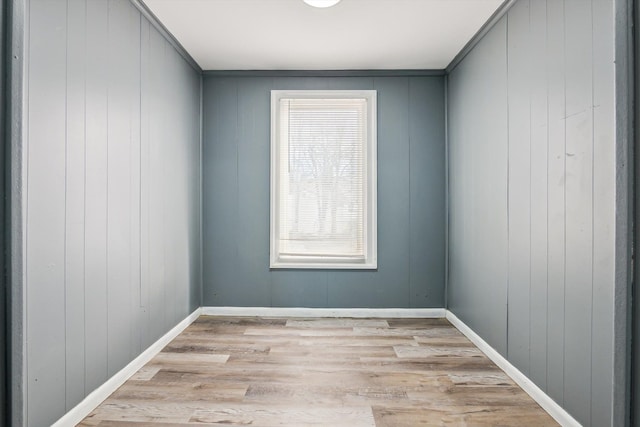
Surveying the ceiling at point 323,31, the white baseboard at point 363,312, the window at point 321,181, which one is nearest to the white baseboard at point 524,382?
the white baseboard at point 363,312

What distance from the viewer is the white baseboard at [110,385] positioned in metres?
2.12

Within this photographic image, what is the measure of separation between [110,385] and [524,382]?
2560 millimetres

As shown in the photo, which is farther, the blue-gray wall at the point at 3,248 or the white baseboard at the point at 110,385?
the white baseboard at the point at 110,385

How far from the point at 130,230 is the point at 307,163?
6.70 feet

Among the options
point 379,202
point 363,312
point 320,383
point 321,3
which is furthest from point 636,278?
point 363,312

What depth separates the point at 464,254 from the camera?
3746 mm

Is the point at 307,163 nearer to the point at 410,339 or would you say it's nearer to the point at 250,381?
the point at 410,339

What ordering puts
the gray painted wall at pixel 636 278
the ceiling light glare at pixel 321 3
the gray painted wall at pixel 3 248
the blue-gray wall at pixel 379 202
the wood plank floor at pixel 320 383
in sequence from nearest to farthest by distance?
1. the gray painted wall at pixel 636 278
2. the gray painted wall at pixel 3 248
3. the wood plank floor at pixel 320 383
4. the ceiling light glare at pixel 321 3
5. the blue-gray wall at pixel 379 202

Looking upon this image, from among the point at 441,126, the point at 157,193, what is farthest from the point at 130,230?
the point at 441,126

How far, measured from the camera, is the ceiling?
9.71 ft

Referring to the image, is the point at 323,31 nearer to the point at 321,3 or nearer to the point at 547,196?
the point at 321,3

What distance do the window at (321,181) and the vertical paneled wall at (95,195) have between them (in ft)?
3.69

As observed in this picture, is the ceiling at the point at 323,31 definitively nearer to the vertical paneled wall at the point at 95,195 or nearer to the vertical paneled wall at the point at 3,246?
the vertical paneled wall at the point at 95,195

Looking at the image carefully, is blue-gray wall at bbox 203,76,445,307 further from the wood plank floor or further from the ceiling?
the wood plank floor
